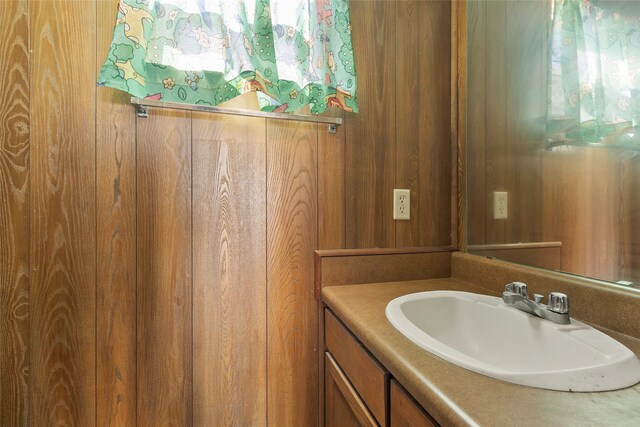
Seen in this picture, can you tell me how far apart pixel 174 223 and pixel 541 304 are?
0.99 metres

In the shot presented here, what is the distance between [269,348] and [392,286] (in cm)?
46

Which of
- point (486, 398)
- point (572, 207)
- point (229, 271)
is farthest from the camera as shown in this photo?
point (229, 271)

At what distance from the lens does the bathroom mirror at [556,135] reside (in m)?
0.66

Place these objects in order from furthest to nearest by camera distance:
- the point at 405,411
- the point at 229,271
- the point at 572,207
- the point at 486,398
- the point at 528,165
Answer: the point at 229,271, the point at 528,165, the point at 572,207, the point at 405,411, the point at 486,398

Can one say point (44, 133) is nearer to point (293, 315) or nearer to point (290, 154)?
point (290, 154)

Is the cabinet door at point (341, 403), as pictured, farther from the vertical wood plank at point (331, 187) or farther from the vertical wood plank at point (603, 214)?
the vertical wood plank at point (603, 214)

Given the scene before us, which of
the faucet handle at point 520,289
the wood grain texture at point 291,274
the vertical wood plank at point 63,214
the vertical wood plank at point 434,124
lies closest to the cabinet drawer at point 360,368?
the wood grain texture at point 291,274

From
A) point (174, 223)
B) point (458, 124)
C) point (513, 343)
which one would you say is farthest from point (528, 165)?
point (174, 223)

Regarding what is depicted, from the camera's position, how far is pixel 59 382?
85 centimetres

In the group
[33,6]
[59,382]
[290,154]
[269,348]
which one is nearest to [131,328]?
[59,382]

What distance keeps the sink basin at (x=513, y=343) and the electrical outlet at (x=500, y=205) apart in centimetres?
31

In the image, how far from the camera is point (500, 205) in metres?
0.99

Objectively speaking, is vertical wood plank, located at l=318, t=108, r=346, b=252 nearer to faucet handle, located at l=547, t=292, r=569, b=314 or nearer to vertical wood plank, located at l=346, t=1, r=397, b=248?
vertical wood plank, located at l=346, t=1, r=397, b=248

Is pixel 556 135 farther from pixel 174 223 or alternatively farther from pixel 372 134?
pixel 174 223
